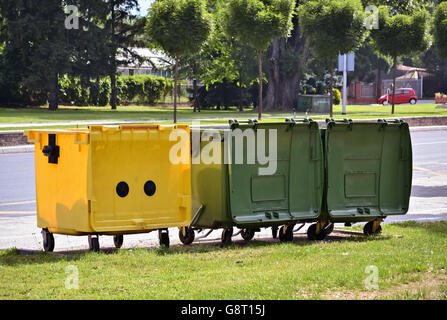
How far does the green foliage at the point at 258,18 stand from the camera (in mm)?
29969

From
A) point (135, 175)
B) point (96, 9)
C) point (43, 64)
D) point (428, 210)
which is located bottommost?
point (428, 210)

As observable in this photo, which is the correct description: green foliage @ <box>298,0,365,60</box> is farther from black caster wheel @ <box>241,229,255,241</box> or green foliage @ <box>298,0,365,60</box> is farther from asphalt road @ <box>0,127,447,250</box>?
black caster wheel @ <box>241,229,255,241</box>

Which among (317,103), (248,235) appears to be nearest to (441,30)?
(317,103)

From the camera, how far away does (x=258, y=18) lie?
98.2 ft

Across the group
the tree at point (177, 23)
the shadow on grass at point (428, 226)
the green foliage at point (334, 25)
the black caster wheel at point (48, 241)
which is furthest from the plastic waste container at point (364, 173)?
the green foliage at point (334, 25)

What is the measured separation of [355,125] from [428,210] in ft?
10.5

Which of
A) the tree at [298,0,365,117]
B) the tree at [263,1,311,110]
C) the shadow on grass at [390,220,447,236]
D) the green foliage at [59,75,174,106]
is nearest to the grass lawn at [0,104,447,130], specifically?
the green foliage at [59,75,174,106]

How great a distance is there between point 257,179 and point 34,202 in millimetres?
4849

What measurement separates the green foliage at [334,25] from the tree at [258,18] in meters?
1.09

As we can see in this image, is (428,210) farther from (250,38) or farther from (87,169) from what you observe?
(250,38)

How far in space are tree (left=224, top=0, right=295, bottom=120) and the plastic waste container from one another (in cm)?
2148

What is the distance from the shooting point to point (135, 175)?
786cm
